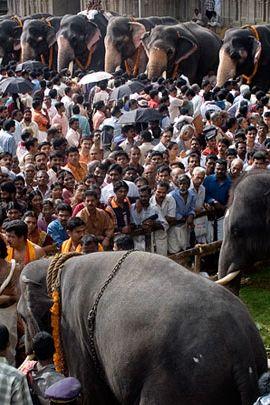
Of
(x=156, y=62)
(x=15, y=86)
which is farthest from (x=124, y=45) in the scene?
(x=15, y=86)

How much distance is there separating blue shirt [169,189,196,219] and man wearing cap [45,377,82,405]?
5.32 meters

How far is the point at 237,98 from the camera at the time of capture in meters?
16.6

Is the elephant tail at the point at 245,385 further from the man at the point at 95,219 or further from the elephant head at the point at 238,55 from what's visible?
the elephant head at the point at 238,55

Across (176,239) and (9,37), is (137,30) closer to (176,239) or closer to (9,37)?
(9,37)

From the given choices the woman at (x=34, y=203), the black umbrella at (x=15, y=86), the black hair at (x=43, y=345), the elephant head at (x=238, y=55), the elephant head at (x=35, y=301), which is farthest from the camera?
the elephant head at (x=238, y=55)

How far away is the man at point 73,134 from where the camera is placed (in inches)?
538

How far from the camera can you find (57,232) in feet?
28.6

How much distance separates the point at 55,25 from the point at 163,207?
1820 cm

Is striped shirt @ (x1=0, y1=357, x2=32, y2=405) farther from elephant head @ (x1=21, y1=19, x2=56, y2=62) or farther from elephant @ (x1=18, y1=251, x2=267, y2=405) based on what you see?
elephant head @ (x1=21, y1=19, x2=56, y2=62)

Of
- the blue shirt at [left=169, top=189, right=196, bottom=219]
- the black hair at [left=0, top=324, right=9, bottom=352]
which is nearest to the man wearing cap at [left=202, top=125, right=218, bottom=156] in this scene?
the blue shirt at [left=169, top=189, right=196, bottom=219]

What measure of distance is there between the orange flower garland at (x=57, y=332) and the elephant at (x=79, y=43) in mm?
18623

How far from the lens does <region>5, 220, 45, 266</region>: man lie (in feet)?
23.7

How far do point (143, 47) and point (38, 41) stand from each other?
10.1 feet

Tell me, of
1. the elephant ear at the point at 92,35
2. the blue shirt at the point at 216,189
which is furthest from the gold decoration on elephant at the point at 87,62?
the blue shirt at the point at 216,189
